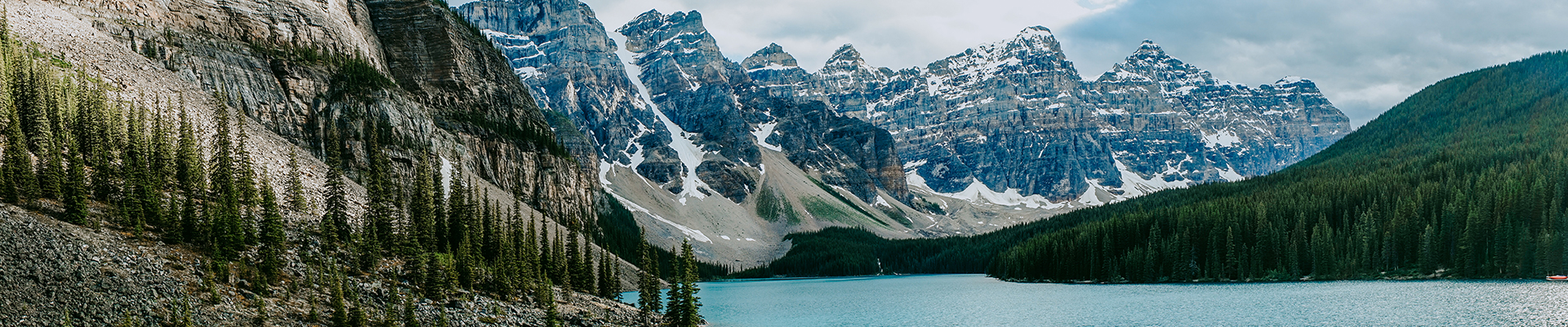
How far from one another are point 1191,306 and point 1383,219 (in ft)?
160

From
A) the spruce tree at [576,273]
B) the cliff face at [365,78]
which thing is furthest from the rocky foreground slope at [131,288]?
the cliff face at [365,78]

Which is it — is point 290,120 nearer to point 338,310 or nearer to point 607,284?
point 607,284

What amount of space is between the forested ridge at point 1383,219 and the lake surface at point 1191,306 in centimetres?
696

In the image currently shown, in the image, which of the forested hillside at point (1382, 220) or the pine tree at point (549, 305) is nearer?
the pine tree at point (549, 305)

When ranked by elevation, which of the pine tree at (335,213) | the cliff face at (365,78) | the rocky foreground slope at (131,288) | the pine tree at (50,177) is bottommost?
the rocky foreground slope at (131,288)

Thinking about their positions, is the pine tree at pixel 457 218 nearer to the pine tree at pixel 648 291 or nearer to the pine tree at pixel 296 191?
the pine tree at pixel 296 191

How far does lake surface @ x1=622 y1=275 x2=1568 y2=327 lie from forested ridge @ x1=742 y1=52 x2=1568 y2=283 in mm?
6964

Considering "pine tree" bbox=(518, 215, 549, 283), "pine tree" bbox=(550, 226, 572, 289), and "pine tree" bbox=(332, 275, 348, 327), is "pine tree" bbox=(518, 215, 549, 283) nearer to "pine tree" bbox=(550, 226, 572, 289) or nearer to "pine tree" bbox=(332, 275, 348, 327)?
"pine tree" bbox=(550, 226, 572, 289)

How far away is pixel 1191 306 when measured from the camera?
79.0m

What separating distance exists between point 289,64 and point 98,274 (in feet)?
243

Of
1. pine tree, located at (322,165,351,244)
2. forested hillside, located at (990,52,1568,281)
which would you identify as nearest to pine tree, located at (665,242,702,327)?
pine tree, located at (322,165,351,244)

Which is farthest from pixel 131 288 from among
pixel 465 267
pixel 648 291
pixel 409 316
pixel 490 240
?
pixel 490 240

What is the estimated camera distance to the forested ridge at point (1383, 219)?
97.9 meters

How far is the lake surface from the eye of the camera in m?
63.5
